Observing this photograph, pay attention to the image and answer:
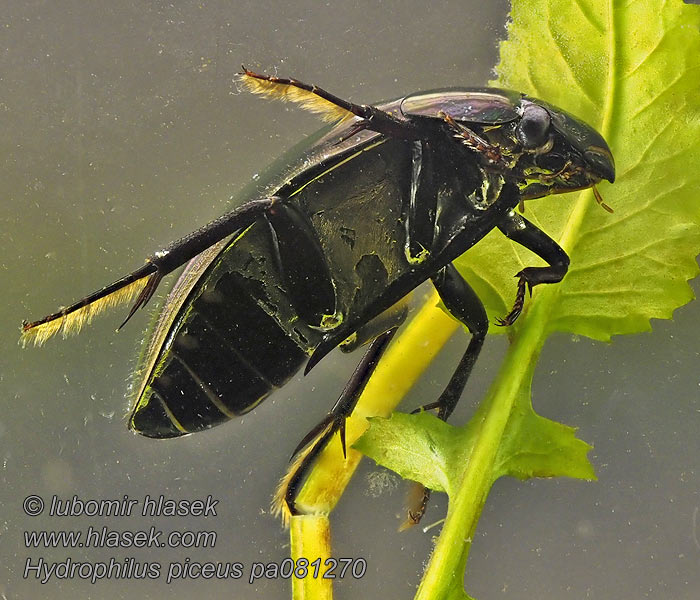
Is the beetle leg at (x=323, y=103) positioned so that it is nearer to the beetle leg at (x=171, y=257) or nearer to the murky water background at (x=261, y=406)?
the beetle leg at (x=171, y=257)

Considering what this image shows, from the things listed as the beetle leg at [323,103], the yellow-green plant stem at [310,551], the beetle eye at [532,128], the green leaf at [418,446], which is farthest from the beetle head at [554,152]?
the yellow-green plant stem at [310,551]

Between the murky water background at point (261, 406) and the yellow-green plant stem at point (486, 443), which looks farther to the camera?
the murky water background at point (261, 406)

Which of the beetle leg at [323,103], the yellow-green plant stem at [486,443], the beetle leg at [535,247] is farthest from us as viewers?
the yellow-green plant stem at [486,443]

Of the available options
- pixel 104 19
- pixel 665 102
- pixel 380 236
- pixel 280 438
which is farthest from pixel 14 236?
pixel 665 102

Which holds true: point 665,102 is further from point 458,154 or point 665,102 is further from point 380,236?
point 380,236

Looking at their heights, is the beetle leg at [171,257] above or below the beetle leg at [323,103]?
below

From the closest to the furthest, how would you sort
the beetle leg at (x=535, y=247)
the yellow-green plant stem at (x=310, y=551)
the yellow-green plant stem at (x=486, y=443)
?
the beetle leg at (x=535, y=247), the yellow-green plant stem at (x=486, y=443), the yellow-green plant stem at (x=310, y=551)

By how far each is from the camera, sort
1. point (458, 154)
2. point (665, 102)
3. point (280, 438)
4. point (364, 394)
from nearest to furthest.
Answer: point (458, 154) → point (665, 102) → point (364, 394) → point (280, 438)

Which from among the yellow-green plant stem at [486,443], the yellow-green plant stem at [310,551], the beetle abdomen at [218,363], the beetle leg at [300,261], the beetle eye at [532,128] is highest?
the beetle eye at [532,128]

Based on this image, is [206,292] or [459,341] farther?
[459,341]
